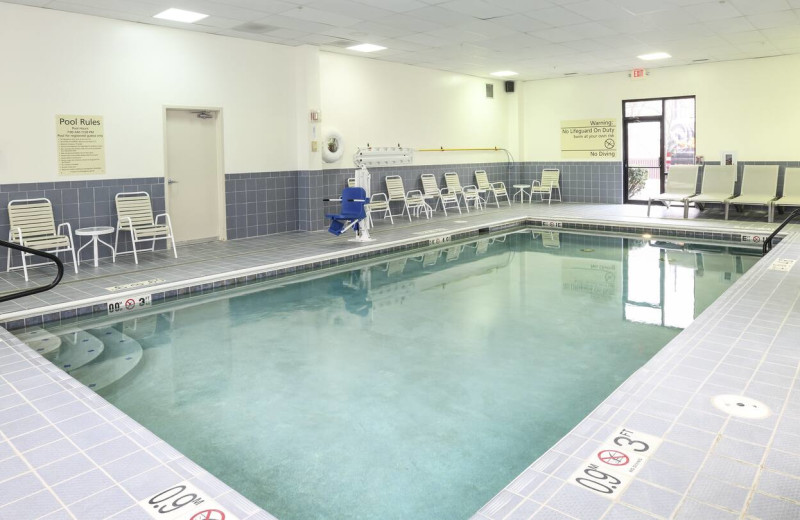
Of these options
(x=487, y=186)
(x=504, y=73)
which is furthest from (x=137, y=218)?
(x=504, y=73)

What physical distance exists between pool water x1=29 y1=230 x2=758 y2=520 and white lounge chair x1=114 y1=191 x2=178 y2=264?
1.77 m

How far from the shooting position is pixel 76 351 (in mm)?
4293

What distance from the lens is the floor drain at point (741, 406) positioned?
2.76 metres

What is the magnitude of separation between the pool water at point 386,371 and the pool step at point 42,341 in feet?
0.22

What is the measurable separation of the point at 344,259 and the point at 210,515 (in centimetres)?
553

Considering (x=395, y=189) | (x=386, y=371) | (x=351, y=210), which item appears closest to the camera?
(x=386, y=371)

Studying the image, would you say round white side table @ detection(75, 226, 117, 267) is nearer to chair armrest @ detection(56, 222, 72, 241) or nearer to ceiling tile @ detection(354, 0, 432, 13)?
chair armrest @ detection(56, 222, 72, 241)

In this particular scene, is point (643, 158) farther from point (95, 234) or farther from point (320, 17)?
point (95, 234)

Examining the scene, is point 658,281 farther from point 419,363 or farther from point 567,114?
point 567,114

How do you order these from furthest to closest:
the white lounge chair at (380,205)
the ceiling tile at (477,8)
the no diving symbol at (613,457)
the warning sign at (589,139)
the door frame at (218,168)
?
the warning sign at (589,139) → the white lounge chair at (380,205) → the door frame at (218,168) → the ceiling tile at (477,8) → the no diving symbol at (613,457)

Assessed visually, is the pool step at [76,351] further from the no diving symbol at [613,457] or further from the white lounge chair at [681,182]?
the white lounge chair at [681,182]

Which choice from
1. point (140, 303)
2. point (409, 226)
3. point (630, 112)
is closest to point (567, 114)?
point (630, 112)

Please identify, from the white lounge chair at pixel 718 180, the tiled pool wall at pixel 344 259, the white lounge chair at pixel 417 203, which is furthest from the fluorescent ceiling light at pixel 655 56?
the white lounge chair at pixel 417 203

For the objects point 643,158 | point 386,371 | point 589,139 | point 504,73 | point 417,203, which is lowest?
point 386,371
